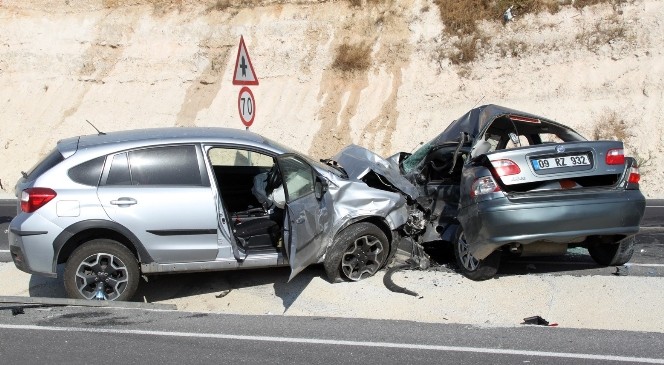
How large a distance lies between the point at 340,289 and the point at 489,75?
42.9ft

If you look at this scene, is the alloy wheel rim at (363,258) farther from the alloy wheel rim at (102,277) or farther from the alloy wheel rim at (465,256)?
the alloy wheel rim at (102,277)

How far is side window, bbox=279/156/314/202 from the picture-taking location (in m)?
8.23

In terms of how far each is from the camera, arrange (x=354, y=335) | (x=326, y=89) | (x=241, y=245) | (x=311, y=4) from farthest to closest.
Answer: (x=311, y=4), (x=326, y=89), (x=241, y=245), (x=354, y=335)

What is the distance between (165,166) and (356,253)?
206 centimetres

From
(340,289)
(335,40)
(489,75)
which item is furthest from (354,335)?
(335,40)

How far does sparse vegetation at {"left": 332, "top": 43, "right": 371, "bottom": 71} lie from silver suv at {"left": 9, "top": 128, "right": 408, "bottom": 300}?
12888 millimetres

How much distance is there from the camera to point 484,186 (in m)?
7.89

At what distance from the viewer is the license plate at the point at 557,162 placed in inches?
310

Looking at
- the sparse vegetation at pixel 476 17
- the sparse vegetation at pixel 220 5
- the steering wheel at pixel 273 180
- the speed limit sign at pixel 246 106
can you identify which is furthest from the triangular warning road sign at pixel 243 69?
the sparse vegetation at pixel 220 5

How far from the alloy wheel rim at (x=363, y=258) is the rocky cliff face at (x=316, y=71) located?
998 centimetres

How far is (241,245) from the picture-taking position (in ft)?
27.3

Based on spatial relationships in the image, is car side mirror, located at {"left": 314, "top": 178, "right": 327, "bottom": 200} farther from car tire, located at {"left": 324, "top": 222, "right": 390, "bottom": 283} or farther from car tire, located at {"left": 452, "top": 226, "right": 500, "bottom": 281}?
car tire, located at {"left": 452, "top": 226, "right": 500, "bottom": 281}

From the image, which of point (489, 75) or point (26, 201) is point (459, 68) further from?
point (26, 201)

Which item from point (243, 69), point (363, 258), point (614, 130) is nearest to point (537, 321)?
point (363, 258)
